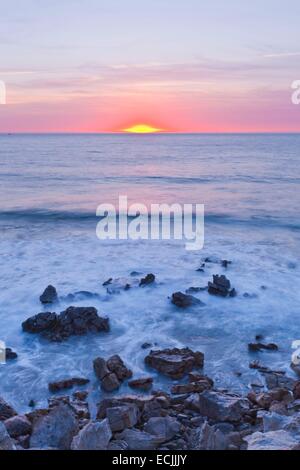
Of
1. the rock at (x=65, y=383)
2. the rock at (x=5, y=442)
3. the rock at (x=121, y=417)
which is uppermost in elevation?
the rock at (x=5, y=442)

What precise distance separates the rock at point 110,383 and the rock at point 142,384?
0.96ft

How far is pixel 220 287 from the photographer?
598 inches

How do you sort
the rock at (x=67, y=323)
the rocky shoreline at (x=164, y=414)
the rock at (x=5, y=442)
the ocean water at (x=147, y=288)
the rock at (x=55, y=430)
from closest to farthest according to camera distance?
the rock at (x=5, y=442), the rocky shoreline at (x=164, y=414), the rock at (x=55, y=430), the ocean water at (x=147, y=288), the rock at (x=67, y=323)

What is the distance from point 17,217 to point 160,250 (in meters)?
12.9

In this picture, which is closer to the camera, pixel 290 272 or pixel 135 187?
pixel 290 272

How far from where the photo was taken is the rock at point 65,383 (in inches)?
394

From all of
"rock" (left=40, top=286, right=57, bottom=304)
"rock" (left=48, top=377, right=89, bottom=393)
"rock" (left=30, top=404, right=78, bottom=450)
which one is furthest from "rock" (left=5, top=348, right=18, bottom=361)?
"rock" (left=30, top=404, right=78, bottom=450)

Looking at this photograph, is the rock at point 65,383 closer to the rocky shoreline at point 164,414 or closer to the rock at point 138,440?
the rocky shoreline at point 164,414

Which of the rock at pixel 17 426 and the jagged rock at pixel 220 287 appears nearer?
the rock at pixel 17 426

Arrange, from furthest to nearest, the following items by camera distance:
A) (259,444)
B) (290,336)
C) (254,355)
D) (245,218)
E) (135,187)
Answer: (135,187), (245,218), (290,336), (254,355), (259,444)

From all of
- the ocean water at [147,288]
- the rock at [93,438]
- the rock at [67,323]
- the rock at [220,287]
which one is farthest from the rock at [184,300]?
the rock at [93,438]

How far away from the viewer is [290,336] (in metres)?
12.7
